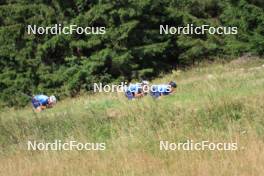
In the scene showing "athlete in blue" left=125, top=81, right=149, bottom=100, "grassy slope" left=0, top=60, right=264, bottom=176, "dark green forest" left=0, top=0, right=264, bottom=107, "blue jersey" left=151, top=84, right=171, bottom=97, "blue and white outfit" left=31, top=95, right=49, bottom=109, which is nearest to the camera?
"grassy slope" left=0, top=60, right=264, bottom=176

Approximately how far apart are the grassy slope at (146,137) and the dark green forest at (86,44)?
45.2 ft

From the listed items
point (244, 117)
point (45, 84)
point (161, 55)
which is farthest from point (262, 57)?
point (244, 117)

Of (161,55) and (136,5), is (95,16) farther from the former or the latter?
(161,55)

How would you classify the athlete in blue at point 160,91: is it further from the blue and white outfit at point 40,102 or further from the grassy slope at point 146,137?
the blue and white outfit at point 40,102

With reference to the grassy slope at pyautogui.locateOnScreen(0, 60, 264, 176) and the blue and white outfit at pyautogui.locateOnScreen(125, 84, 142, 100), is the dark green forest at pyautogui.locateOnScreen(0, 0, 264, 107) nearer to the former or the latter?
the blue and white outfit at pyautogui.locateOnScreen(125, 84, 142, 100)

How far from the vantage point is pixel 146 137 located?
7.27 meters

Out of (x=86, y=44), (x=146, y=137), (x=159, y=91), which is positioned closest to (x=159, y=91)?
(x=159, y=91)

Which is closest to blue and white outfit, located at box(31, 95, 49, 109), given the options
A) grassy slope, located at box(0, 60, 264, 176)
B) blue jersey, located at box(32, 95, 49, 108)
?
blue jersey, located at box(32, 95, 49, 108)

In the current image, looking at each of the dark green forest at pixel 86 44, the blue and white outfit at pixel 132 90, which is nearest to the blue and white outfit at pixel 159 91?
the blue and white outfit at pixel 132 90

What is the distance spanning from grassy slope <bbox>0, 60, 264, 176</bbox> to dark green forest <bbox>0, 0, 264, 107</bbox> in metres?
13.8

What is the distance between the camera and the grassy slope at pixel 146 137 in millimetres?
6160

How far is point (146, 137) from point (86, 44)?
16440 mm

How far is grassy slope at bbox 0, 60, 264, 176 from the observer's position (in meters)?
6.16

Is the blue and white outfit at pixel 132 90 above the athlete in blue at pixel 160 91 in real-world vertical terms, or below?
below
